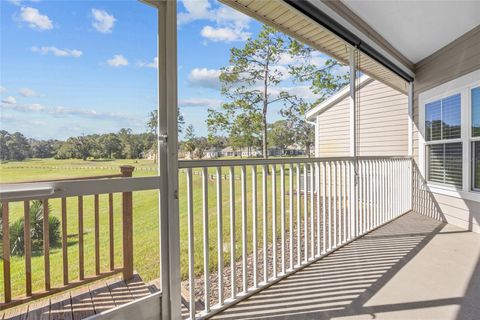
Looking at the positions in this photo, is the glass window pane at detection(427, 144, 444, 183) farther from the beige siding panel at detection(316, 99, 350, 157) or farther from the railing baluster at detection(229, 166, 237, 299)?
the railing baluster at detection(229, 166, 237, 299)

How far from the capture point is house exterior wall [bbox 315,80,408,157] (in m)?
5.36

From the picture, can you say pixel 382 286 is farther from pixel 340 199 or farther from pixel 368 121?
Result: pixel 368 121

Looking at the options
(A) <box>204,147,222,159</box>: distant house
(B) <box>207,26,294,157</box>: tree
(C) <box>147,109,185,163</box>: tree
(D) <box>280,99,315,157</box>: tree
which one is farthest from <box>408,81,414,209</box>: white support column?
(C) <box>147,109,185,163</box>: tree

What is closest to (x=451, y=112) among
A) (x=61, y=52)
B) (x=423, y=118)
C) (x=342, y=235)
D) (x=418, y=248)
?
(x=423, y=118)

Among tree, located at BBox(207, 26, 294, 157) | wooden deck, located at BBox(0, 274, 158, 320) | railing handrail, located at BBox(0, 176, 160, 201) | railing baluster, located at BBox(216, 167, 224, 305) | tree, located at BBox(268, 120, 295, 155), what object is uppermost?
tree, located at BBox(207, 26, 294, 157)

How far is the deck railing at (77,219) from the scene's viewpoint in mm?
1248

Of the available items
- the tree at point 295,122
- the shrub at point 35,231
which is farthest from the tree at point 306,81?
the shrub at point 35,231

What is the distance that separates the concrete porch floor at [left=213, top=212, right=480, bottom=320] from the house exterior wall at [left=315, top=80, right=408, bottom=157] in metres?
2.75

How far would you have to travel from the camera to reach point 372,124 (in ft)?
19.3

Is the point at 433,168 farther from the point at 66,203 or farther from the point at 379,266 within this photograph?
the point at 66,203

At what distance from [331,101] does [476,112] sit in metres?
3.25

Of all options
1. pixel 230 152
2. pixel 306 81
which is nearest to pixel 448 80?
pixel 306 81

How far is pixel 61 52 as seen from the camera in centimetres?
132

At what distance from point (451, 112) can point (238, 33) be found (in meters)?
3.20
